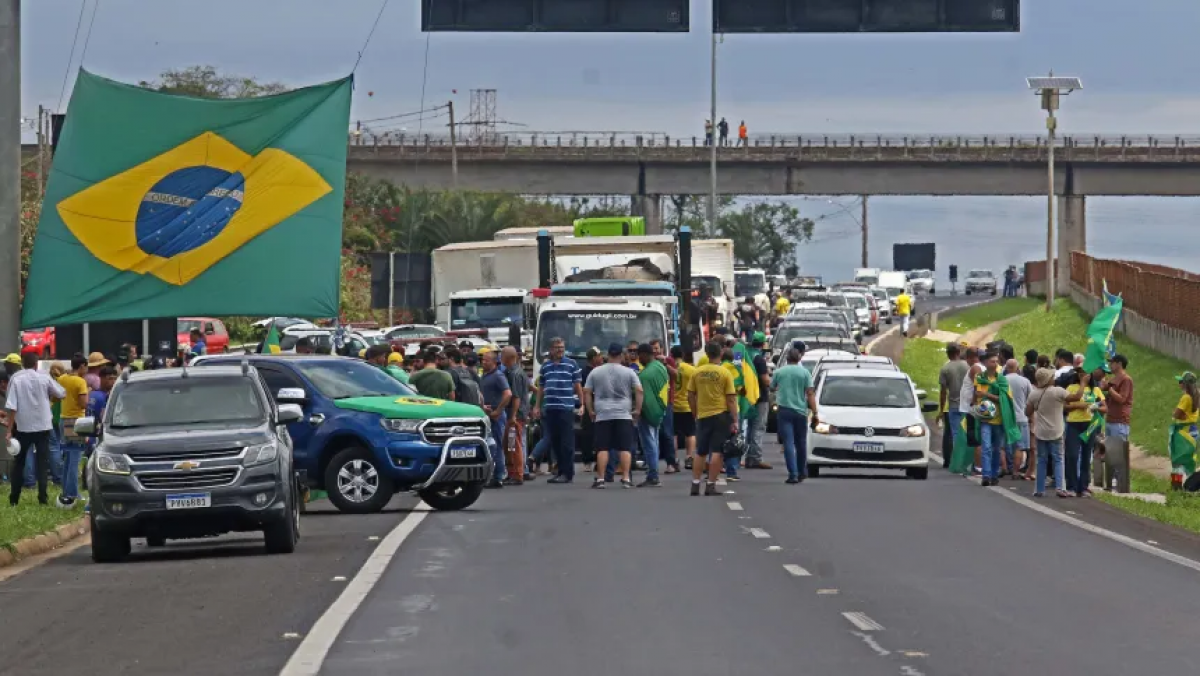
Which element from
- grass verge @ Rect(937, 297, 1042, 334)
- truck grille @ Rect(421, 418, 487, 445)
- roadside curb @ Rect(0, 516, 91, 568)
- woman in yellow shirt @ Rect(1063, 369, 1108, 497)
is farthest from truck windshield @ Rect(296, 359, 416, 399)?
grass verge @ Rect(937, 297, 1042, 334)

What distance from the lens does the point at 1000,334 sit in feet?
261

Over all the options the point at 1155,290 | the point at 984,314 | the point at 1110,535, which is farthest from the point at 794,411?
the point at 984,314

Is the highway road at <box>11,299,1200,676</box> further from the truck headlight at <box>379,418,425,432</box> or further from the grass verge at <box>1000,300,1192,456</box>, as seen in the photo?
the grass verge at <box>1000,300,1192,456</box>

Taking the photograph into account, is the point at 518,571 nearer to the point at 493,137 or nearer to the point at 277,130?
the point at 277,130

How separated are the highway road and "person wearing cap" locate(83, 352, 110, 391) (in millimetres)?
4217

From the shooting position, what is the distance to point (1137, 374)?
1932 inches

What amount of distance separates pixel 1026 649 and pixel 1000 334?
68.1 m

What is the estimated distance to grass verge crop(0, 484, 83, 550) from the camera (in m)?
20.5

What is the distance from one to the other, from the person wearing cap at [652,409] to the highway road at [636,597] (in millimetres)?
4107

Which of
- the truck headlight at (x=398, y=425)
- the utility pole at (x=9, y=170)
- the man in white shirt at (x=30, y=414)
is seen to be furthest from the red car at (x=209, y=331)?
the truck headlight at (x=398, y=425)

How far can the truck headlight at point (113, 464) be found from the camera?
61.3ft

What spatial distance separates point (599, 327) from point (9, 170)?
10.7 metres

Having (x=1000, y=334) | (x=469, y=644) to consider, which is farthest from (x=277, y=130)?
(x=1000, y=334)

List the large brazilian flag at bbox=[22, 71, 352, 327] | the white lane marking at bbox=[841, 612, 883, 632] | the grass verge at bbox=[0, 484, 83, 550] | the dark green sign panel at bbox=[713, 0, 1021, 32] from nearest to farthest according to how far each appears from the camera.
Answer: the white lane marking at bbox=[841, 612, 883, 632], the grass verge at bbox=[0, 484, 83, 550], the large brazilian flag at bbox=[22, 71, 352, 327], the dark green sign panel at bbox=[713, 0, 1021, 32]
